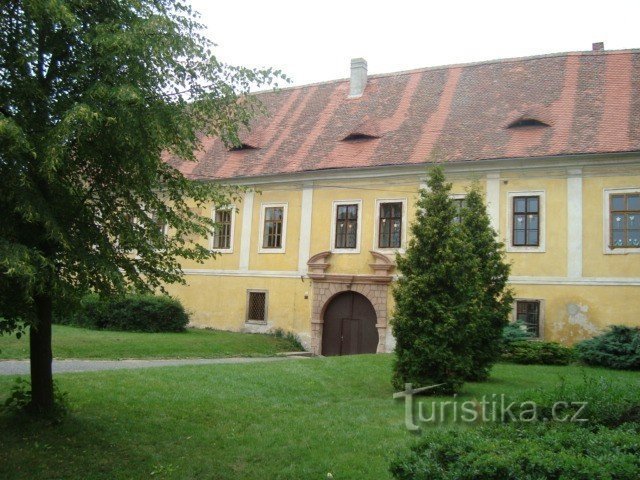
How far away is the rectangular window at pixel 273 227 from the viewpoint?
25000 millimetres

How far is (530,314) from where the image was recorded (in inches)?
793

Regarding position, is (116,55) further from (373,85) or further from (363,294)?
(373,85)

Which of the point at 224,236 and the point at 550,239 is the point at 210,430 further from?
the point at 224,236

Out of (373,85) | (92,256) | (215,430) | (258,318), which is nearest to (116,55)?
(92,256)

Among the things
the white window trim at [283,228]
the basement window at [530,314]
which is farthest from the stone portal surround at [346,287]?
the basement window at [530,314]

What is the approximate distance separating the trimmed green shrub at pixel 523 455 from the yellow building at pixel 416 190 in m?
12.6

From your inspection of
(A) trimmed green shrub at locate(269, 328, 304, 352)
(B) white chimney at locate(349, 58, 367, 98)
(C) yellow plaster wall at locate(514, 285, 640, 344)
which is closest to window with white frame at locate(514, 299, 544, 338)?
(C) yellow plaster wall at locate(514, 285, 640, 344)

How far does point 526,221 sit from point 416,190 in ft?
12.7

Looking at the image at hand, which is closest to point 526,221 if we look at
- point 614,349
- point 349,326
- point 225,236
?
point 614,349

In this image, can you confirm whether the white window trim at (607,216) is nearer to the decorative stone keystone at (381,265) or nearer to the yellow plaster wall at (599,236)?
the yellow plaster wall at (599,236)

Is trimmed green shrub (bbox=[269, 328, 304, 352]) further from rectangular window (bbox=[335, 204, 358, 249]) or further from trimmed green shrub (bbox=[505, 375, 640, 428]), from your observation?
trimmed green shrub (bbox=[505, 375, 640, 428])

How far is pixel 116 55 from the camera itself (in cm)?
713

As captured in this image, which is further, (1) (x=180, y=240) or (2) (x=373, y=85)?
(2) (x=373, y=85)

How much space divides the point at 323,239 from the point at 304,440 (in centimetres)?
1598
